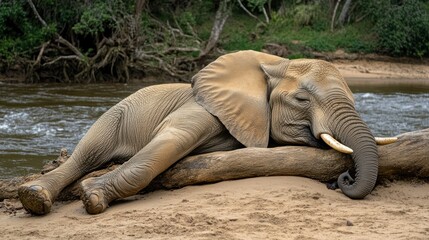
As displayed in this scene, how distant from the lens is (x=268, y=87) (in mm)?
6938

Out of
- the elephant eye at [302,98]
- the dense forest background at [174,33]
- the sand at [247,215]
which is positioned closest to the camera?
the sand at [247,215]

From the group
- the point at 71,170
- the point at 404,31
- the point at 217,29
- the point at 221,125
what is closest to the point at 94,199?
the point at 71,170

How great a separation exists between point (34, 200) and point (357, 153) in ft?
8.16

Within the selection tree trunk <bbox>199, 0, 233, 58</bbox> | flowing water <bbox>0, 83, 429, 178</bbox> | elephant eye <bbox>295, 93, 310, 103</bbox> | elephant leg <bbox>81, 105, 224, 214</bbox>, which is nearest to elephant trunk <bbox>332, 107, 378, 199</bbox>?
elephant eye <bbox>295, 93, 310, 103</bbox>

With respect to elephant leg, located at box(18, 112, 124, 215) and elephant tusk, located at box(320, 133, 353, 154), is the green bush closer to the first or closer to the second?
elephant leg, located at box(18, 112, 124, 215)

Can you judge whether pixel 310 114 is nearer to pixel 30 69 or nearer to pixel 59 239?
pixel 59 239

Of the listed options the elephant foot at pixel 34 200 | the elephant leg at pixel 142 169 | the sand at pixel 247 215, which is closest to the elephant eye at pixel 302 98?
the sand at pixel 247 215

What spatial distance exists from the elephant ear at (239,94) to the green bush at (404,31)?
23427 mm

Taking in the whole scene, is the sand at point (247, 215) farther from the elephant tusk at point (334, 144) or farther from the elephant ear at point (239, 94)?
the elephant ear at point (239, 94)

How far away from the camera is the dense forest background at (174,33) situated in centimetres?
2425

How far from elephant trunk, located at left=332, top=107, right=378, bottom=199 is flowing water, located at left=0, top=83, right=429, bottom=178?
16.1ft

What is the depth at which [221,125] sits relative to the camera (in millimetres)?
6793

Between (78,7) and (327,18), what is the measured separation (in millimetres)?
12218

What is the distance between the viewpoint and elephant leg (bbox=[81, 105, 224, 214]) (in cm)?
619
